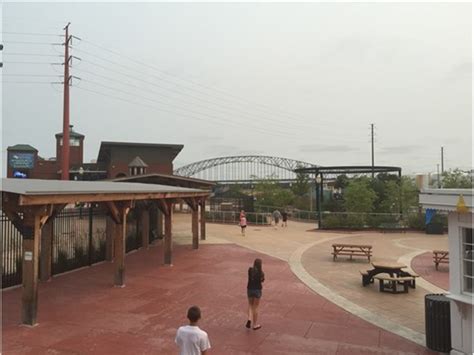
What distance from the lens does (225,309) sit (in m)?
9.76

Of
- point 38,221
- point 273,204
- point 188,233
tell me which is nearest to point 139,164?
point 188,233

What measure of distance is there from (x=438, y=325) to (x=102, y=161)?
52489 mm

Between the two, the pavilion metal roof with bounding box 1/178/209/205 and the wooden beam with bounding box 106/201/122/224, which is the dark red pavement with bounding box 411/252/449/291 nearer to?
the pavilion metal roof with bounding box 1/178/209/205

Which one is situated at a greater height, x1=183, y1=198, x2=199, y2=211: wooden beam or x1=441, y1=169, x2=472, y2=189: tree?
x1=441, y1=169, x2=472, y2=189: tree

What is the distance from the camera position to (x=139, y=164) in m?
30.6

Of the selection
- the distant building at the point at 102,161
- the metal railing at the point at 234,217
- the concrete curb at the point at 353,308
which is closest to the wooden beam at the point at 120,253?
the concrete curb at the point at 353,308

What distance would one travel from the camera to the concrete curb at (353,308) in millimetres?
8023

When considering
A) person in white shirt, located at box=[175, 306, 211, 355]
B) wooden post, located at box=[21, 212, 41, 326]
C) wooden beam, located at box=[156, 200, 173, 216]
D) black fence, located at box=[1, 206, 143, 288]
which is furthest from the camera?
wooden beam, located at box=[156, 200, 173, 216]

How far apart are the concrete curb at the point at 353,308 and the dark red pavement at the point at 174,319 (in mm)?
238

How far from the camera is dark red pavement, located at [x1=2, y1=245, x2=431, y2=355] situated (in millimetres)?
7301

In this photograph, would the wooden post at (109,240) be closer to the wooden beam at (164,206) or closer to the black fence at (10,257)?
the wooden beam at (164,206)

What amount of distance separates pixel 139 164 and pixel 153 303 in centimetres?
2149

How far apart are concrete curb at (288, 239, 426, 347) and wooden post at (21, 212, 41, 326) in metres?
6.98

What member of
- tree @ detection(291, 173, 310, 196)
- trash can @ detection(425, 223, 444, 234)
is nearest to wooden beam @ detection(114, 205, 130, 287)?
trash can @ detection(425, 223, 444, 234)
